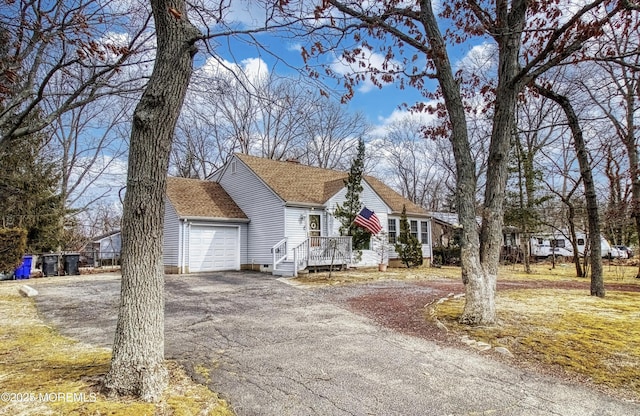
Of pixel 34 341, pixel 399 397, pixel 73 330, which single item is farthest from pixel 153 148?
pixel 73 330

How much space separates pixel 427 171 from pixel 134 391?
3556 centimetres

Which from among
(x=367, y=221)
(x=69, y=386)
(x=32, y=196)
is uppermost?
(x=32, y=196)

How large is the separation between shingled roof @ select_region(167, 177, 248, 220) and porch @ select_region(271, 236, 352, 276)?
3272mm

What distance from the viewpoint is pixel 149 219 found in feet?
11.0

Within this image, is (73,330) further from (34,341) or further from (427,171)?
(427,171)

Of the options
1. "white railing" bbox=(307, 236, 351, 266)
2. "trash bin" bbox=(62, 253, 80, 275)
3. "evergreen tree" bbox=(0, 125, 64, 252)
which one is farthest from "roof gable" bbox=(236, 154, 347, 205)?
"evergreen tree" bbox=(0, 125, 64, 252)

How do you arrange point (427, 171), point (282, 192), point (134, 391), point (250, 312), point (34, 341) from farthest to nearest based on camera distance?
point (427, 171)
point (282, 192)
point (250, 312)
point (34, 341)
point (134, 391)

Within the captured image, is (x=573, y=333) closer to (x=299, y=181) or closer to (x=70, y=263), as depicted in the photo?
(x=299, y=181)

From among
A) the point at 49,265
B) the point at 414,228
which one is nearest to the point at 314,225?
the point at 414,228

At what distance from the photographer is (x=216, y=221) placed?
16.8 meters

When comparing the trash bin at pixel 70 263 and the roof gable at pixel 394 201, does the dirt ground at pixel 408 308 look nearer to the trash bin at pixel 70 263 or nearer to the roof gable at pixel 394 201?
the roof gable at pixel 394 201

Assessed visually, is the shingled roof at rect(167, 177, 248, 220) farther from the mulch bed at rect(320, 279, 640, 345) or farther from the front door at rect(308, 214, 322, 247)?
the mulch bed at rect(320, 279, 640, 345)

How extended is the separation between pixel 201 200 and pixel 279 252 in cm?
485

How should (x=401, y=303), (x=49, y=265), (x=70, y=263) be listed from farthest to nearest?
(x=70, y=263) < (x=49, y=265) < (x=401, y=303)
